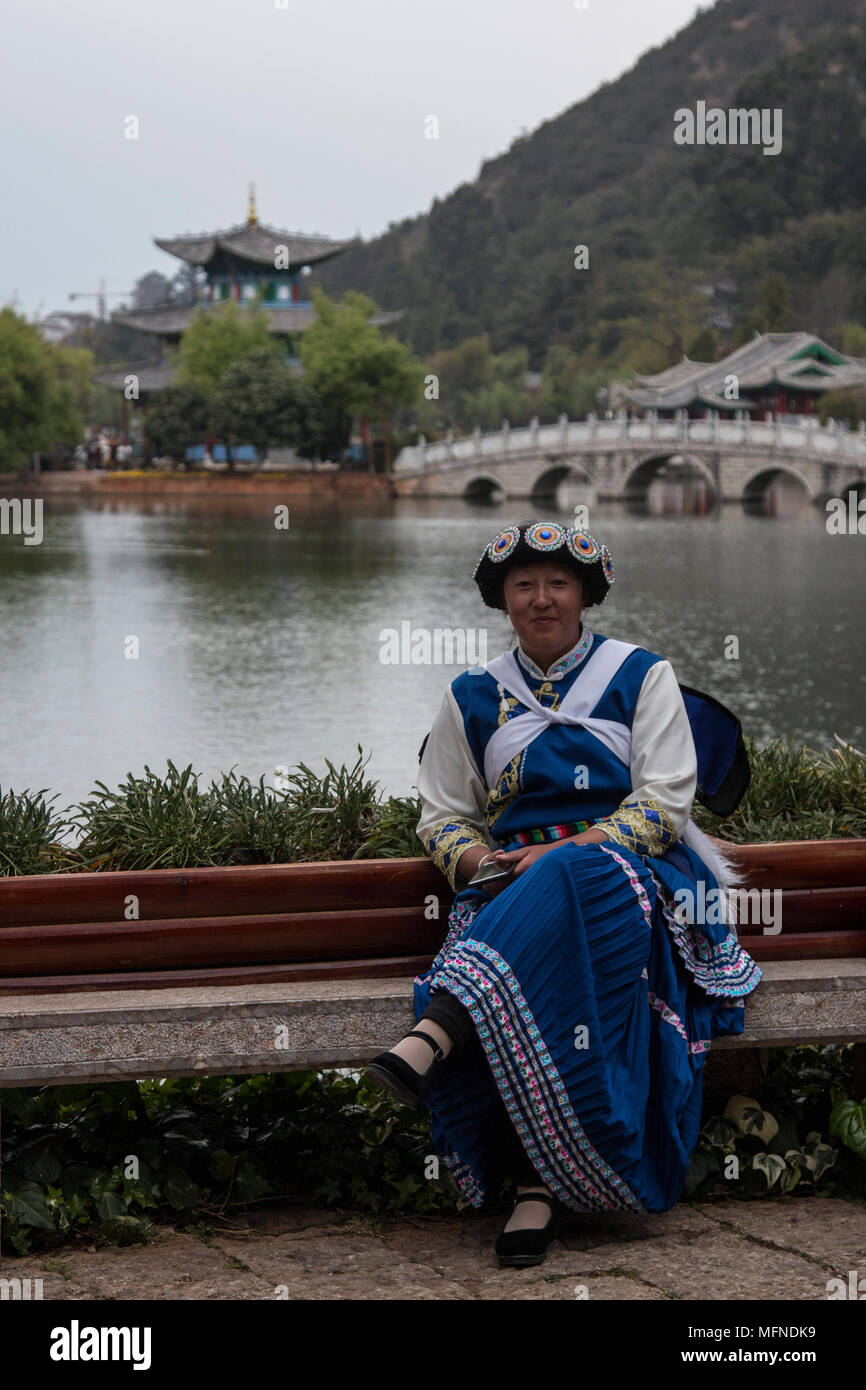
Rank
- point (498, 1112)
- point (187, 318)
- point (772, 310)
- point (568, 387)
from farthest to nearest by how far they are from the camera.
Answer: point (568, 387)
point (772, 310)
point (187, 318)
point (498, 1112)

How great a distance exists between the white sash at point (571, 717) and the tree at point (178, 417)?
32737 millimetres

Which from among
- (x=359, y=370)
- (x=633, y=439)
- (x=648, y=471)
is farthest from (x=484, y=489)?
(x=633, y=439)

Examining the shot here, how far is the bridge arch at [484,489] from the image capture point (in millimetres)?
Result: 34906

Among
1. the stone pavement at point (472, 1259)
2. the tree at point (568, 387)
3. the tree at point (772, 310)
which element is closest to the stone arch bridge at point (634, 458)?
the tree at point (772, 310)

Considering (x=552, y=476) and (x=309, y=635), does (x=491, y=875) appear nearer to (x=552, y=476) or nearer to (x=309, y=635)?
(x=309, y=635)

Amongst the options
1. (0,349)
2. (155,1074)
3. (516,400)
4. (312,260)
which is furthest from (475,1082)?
(516,400)

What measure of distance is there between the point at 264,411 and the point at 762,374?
1454cm

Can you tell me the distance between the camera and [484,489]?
3675 cm

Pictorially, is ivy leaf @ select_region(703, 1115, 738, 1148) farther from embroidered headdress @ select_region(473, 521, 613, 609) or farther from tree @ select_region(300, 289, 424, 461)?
tree @ select_region(300, 289, 424, 461)

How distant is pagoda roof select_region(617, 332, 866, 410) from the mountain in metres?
2.79

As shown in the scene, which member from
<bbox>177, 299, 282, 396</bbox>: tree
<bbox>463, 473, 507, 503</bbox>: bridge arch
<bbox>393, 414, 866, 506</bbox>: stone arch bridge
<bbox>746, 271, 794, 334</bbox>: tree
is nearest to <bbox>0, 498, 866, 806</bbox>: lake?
<bbox>393, 414, 866, 506</bbox>: stone arch bridge

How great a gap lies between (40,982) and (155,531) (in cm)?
2164

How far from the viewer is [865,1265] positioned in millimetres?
1994

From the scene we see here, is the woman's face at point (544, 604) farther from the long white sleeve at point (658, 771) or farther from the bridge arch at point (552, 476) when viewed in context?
the bridge arch at point (552, 476)
